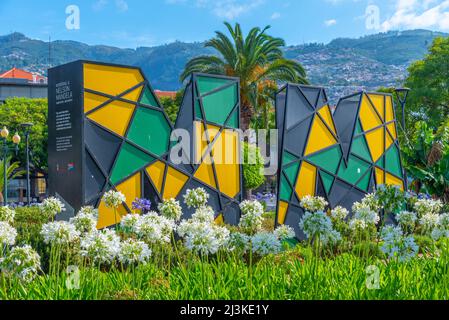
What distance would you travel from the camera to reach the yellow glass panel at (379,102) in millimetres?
19844

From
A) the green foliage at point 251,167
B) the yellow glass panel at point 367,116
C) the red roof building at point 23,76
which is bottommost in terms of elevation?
the green foliage at point 251,167

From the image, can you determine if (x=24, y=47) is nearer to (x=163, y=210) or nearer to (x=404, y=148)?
(x=404, y=148)

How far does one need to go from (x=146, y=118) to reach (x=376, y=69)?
137m

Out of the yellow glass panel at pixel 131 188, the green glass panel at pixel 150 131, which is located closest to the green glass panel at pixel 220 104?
the green glass panel at pixel 150 131

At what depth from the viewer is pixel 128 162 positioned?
15.2m

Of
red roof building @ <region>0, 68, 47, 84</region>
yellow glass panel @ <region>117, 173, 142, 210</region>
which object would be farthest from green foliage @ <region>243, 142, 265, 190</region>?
red roof building @ <region>0, 68, 47, 84</region>

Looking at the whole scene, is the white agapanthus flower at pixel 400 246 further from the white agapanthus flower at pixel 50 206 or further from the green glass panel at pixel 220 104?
the green glass panel at pixel 220 104

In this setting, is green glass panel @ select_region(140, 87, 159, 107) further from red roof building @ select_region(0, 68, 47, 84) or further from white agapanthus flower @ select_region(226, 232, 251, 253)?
red roof building @ select_region(0, 68, 47, 84)

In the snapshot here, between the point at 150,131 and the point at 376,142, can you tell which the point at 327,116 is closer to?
the point at 376,142

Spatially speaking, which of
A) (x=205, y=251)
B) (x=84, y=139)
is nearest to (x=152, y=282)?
(x=205, y=251)

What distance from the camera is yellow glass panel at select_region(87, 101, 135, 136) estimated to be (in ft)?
→ 48.0

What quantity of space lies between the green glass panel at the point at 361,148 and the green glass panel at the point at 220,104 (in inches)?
177

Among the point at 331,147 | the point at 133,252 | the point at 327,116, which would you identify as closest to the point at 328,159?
the point at 331,147

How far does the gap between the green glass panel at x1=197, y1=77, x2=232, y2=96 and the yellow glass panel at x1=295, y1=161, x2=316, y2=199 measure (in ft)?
11.6
